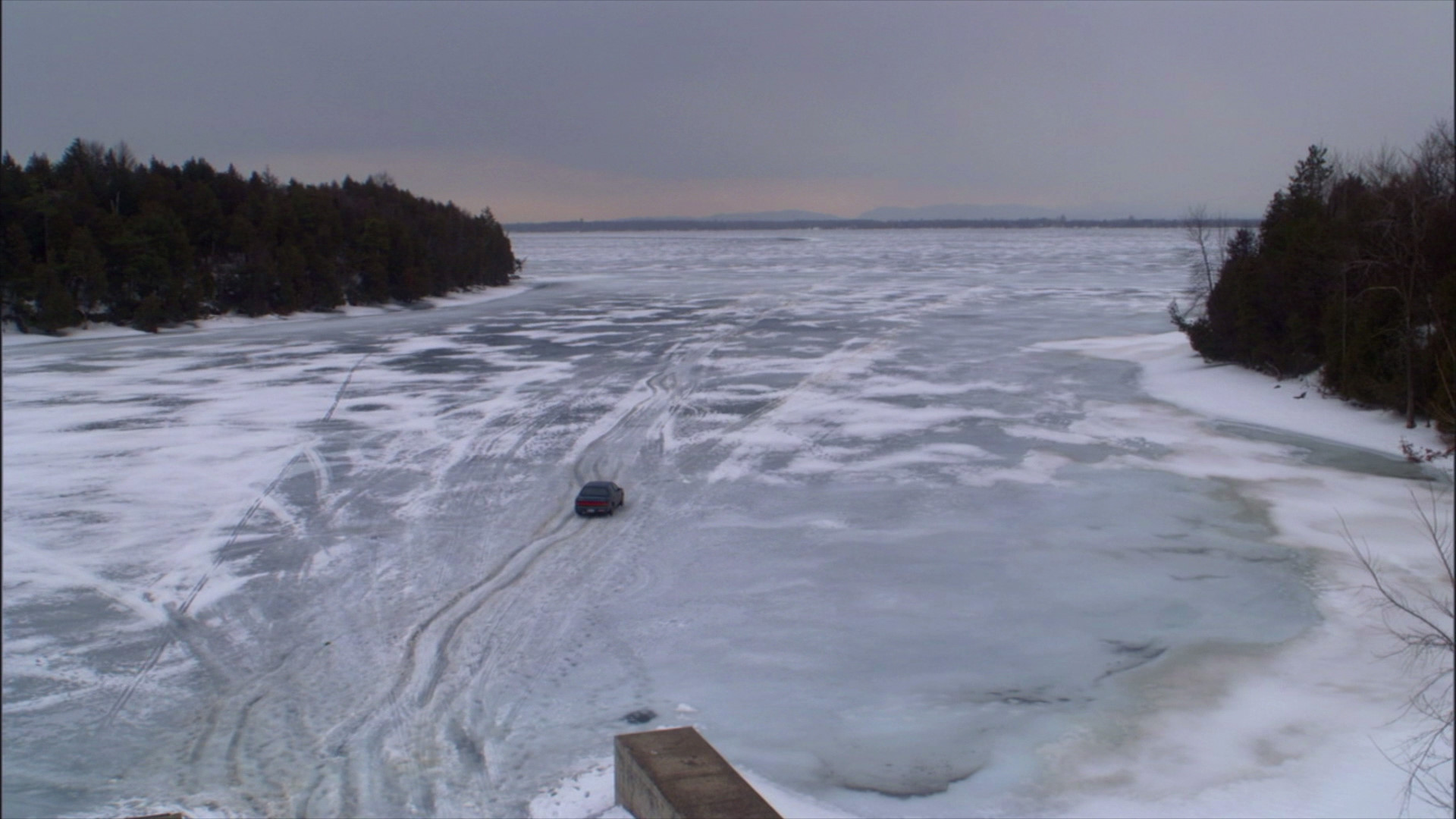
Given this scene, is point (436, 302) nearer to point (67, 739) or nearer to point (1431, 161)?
point (1431, 161)

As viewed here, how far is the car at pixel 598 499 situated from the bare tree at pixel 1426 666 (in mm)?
10934

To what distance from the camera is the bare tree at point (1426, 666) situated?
27.1 ft

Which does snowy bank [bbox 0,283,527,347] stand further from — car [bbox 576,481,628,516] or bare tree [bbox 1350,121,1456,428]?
bare tree [bbox 1350,121,1456,428]

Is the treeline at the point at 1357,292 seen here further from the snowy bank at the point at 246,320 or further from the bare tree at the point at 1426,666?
the snowy bank at the point at 246,320

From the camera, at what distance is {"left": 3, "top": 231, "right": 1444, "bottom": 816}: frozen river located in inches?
426

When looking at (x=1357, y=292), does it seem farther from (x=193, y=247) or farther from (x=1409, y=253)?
(x=193, y=247)

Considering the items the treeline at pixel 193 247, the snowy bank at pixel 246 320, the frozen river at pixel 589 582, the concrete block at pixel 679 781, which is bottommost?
the frozen river at pixel 589 582

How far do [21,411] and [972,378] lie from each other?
2522 cm

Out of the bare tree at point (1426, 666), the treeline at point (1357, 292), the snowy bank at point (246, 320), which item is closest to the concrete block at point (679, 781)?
the bare tree at point (1426, 666)

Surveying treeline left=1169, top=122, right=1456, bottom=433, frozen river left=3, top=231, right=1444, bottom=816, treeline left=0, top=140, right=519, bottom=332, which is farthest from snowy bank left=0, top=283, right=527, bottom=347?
treeline left=1169, top=122, right=1456, bottom=433

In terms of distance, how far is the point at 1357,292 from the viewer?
2844cm

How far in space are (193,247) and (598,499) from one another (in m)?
47.7

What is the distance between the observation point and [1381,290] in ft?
88.7

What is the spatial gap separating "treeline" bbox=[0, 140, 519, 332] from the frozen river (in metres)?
18.9
